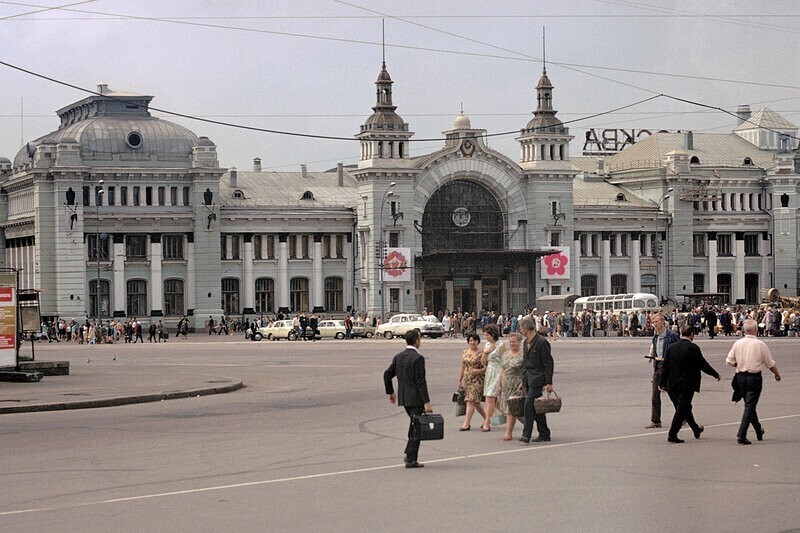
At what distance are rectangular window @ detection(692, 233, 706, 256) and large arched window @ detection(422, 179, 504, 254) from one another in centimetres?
1665

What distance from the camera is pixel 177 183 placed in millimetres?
94312

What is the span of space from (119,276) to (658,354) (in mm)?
74834

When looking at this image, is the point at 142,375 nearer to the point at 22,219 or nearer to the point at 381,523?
the point at 381,523

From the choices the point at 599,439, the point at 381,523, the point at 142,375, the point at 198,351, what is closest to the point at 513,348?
the point at 599,439

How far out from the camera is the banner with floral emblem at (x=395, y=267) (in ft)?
311

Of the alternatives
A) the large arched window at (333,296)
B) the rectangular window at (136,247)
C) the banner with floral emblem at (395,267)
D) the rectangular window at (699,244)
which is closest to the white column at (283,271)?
the large arched window at (333,296)

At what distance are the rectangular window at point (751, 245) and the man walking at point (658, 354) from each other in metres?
92.6

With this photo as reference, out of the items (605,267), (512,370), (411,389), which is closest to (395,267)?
(605,267)

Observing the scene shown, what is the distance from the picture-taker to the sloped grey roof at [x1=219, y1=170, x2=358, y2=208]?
9881 centimetres

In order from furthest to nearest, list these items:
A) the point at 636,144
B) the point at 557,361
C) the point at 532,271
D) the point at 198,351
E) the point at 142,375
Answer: the point at 636,144, the point at 532,271, the point at 198,351, the point at 557,361, the point at 142,375

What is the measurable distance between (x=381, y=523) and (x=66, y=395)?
1707cm

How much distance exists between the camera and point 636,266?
4168 inches

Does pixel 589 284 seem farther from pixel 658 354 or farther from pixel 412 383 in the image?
pixel 412 383

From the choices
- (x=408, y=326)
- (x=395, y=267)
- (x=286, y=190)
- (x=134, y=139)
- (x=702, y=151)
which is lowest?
(x=408, y=326)
